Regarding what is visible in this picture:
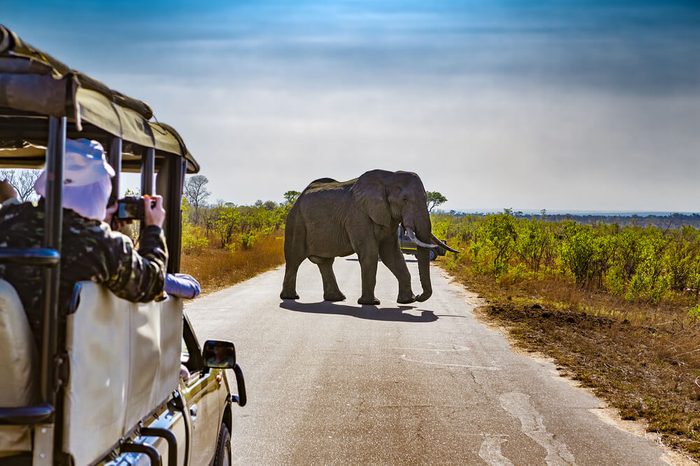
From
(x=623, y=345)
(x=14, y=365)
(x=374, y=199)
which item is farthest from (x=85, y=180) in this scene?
(x=374, y=199)

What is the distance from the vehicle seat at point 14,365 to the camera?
259cm

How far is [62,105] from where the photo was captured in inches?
107

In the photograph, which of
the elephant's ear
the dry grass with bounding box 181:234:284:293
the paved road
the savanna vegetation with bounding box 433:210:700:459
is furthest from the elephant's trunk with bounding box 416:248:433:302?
the dry grass with bounding box 181:234:284:293

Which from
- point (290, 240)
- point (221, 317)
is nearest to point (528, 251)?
point (290, 240)

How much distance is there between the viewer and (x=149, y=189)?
4316 mm

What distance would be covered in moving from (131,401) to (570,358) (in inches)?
366

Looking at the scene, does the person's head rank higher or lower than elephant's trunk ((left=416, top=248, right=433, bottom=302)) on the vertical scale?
higher

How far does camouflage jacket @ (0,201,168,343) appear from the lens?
2.80 metres

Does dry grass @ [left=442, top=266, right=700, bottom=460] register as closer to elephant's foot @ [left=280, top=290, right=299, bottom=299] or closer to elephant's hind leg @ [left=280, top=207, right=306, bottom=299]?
elephant's foot @ [left=280, top=290, right=299, bottom=299]

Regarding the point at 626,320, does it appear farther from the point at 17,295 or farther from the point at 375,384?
the point at 17,295

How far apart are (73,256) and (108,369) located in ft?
1.32

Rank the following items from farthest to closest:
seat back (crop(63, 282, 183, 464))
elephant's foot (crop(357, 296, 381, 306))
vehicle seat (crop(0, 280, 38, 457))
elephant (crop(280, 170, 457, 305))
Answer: elephant (crop(280, 170, 457, 305)) < elephant's foot (crop(357, 296, 381, 306)) < seat back (crop(63, 282, 183, 464)) < vehicle seat (crop(0, 280, 38, 457))

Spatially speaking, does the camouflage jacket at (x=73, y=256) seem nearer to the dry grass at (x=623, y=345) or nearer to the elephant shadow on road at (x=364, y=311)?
the dry grass at (x=623, y=345)

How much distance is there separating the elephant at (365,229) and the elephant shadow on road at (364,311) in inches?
25.1
